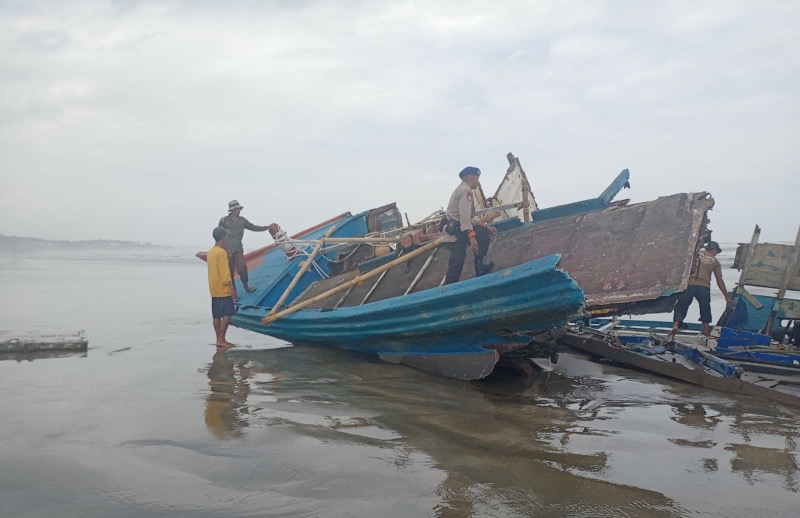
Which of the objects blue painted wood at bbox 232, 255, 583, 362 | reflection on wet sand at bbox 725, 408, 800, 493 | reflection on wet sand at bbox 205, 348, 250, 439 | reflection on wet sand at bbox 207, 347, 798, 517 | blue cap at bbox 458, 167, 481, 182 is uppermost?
blue cap at bbox 458, 167, 481, 182

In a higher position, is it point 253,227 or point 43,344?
point 253,227

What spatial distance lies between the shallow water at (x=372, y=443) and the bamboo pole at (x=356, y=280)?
94 cm

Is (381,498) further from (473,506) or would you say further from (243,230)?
(243,230)

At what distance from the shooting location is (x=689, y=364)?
261 inches

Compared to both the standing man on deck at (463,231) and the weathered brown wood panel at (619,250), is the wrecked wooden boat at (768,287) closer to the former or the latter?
the weathered brown wood panel at (619,250)

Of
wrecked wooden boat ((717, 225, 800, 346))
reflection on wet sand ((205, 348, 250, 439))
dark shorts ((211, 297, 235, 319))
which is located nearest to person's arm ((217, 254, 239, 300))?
dark shorts ((211, 297, 235, 319))

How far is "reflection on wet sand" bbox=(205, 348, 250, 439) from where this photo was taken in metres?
4.70

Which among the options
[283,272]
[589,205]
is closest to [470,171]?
[589,205]

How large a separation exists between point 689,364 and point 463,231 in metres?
2.91

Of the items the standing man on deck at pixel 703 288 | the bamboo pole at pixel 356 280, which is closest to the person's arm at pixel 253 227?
the bamboo pole at pixel 356 280

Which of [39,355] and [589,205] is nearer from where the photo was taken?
[589,205]

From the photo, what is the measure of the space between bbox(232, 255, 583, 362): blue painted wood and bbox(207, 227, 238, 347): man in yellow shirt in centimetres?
141

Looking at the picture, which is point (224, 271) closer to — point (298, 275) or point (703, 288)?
point (298, 275)

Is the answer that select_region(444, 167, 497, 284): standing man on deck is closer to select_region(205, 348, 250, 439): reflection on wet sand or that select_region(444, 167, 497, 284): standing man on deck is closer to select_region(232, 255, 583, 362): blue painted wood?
select_region(232, 255, 583, 362): blue painted wood
